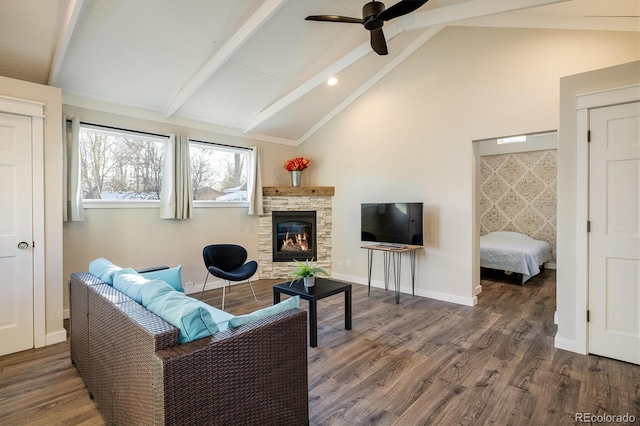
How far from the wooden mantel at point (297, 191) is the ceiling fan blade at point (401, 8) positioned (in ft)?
10.2

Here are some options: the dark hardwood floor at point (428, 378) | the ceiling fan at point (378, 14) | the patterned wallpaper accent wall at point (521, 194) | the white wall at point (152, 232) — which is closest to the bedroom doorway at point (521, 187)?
the patterned wallpaper accent wall at point (521, 194)

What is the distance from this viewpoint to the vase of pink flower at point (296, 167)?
18.4 ft

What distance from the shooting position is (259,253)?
5.62 meters

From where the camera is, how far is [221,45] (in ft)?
11.8

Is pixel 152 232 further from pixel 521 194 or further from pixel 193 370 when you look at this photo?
pixel 521 194

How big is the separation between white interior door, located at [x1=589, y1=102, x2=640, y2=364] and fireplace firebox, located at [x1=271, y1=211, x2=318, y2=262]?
388 centimetres

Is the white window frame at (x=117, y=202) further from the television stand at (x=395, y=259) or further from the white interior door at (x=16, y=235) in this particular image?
the television stand at (x=395, y=259)

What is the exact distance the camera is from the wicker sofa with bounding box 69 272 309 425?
4.09 feet

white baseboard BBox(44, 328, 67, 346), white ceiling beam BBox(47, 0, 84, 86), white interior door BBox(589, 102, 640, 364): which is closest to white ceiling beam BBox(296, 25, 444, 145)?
white interior door BBox(589, 102, 640, 364)

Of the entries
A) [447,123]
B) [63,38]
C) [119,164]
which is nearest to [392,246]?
[447,123]

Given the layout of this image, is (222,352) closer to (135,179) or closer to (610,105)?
(610,105)

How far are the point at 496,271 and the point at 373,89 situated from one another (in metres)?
3.80

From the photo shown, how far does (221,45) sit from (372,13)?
1739mm

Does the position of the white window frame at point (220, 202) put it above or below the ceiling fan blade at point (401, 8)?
below
